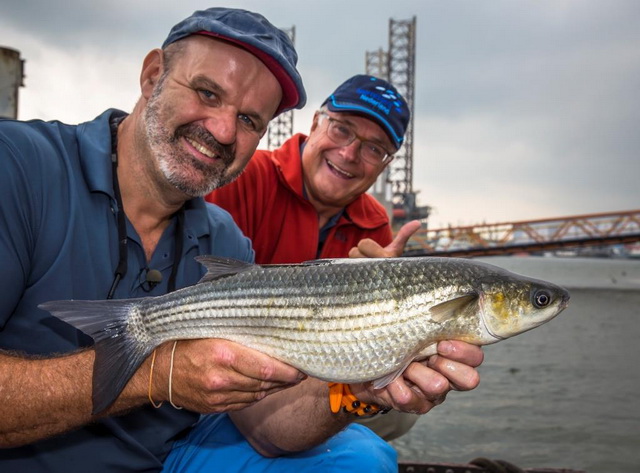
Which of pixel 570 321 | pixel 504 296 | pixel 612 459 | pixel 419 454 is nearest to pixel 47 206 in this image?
pixel 504 296

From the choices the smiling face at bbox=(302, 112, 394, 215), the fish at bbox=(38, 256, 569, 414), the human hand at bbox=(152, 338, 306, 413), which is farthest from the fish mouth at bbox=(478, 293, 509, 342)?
the smiling face at bbox=(302, 112, 394, 215)

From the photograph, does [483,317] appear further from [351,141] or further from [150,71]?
[351,141]

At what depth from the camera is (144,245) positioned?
11.0 feet

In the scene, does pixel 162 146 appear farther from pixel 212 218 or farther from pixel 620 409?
pixel 620 409

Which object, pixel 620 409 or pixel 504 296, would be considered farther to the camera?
pixel 620 409

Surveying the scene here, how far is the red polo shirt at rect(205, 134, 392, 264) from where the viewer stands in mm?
5207

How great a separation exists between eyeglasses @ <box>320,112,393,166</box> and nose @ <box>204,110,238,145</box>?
212 cm

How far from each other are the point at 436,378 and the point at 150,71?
101 inches

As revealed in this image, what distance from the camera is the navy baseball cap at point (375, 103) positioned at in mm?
5215

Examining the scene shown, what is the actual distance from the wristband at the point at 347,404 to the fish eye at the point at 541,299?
3.45ft

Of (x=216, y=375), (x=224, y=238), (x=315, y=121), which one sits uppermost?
(x=315, y=121)

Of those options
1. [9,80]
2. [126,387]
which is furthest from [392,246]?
[9,80]

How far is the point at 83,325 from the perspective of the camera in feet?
8.42

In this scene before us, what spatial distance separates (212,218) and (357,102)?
2113 millimetres
